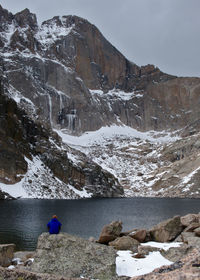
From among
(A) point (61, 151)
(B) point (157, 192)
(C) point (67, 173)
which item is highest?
(A) point (61, 151)

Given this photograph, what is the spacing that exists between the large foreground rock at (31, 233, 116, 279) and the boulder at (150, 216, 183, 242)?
25.0 feet

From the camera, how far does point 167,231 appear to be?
2147 cm

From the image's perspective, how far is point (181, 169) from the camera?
144 m

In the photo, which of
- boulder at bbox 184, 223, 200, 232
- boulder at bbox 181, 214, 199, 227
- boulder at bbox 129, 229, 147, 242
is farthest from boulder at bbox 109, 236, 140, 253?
boulder at bbox 181, 214, 199, 227

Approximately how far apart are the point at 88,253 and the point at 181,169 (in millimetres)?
136770

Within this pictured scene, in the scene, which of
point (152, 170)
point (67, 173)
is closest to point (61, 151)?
point (67, 173)

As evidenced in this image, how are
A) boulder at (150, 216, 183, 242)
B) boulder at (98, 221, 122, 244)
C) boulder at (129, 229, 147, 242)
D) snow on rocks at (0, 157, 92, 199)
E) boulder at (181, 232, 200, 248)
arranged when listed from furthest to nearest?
snow on rocks at (0, 157, 92, 199) < boulder at (150, 216, 183, 242) < boulder at (98, 221, 122, 244) < boulder at (129, 229, 147, 242) < boulder at (181, 232, 200, 248)

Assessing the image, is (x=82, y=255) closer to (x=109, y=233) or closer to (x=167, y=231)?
(x=109, y=233)

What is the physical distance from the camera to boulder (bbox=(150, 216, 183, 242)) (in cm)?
2120

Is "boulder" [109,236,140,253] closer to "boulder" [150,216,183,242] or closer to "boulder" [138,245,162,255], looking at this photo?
"boulder" [138,245,162,255]

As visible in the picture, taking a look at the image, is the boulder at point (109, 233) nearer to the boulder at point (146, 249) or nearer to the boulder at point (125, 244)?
the boulder at point (125, 244)

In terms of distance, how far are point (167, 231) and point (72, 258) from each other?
9803 mm

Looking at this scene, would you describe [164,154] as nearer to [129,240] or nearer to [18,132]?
[18,132]

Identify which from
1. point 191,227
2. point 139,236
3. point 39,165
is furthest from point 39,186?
point 191,227
